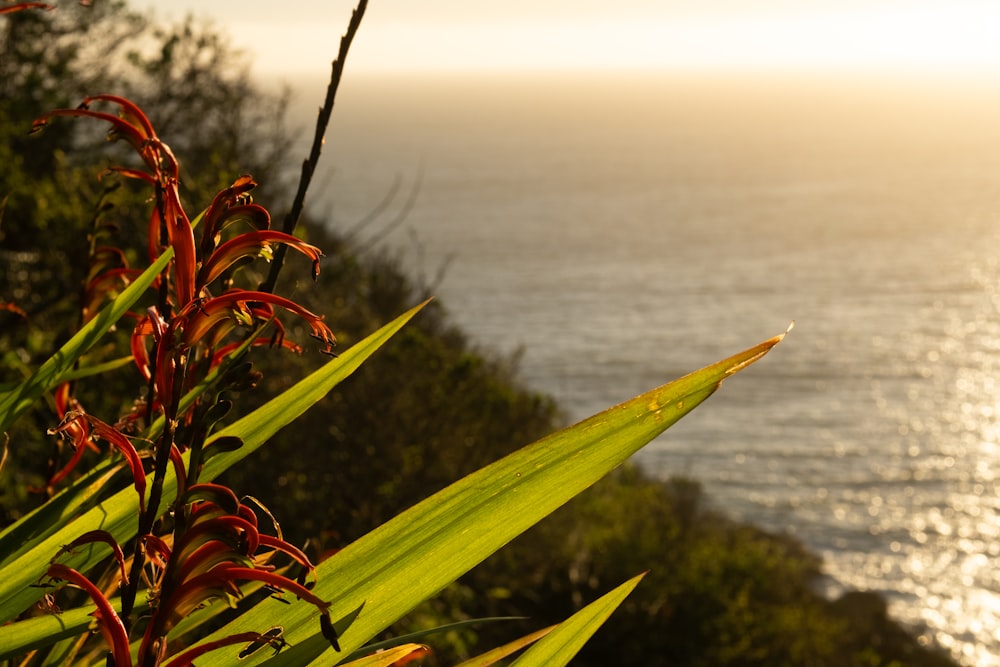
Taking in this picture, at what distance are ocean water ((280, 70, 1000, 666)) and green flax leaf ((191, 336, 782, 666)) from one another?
351 centimetres

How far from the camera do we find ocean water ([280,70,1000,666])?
89.5 feet

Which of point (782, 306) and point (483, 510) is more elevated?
point (483, 510)

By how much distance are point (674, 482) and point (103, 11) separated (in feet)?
37.7

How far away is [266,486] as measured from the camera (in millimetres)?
6102

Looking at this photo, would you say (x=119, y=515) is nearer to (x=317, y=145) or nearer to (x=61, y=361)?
(x=61, y=361)

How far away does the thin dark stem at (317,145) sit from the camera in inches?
37.6

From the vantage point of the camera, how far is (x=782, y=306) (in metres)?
54.1

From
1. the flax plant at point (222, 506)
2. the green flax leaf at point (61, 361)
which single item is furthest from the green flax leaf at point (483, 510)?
the green flax leaf at point (61, 361)

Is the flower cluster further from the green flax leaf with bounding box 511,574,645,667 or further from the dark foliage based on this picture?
the dark foliage

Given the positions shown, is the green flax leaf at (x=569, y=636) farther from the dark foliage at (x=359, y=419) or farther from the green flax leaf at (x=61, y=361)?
the dark foliage at (x=359, y=419)

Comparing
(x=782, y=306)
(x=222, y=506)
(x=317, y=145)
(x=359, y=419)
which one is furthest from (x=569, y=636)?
(x=782, y=306)

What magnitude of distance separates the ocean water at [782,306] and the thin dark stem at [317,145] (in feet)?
10.8

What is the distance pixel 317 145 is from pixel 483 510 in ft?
1.22

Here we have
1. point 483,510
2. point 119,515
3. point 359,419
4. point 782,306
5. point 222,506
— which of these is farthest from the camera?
point 782,306
